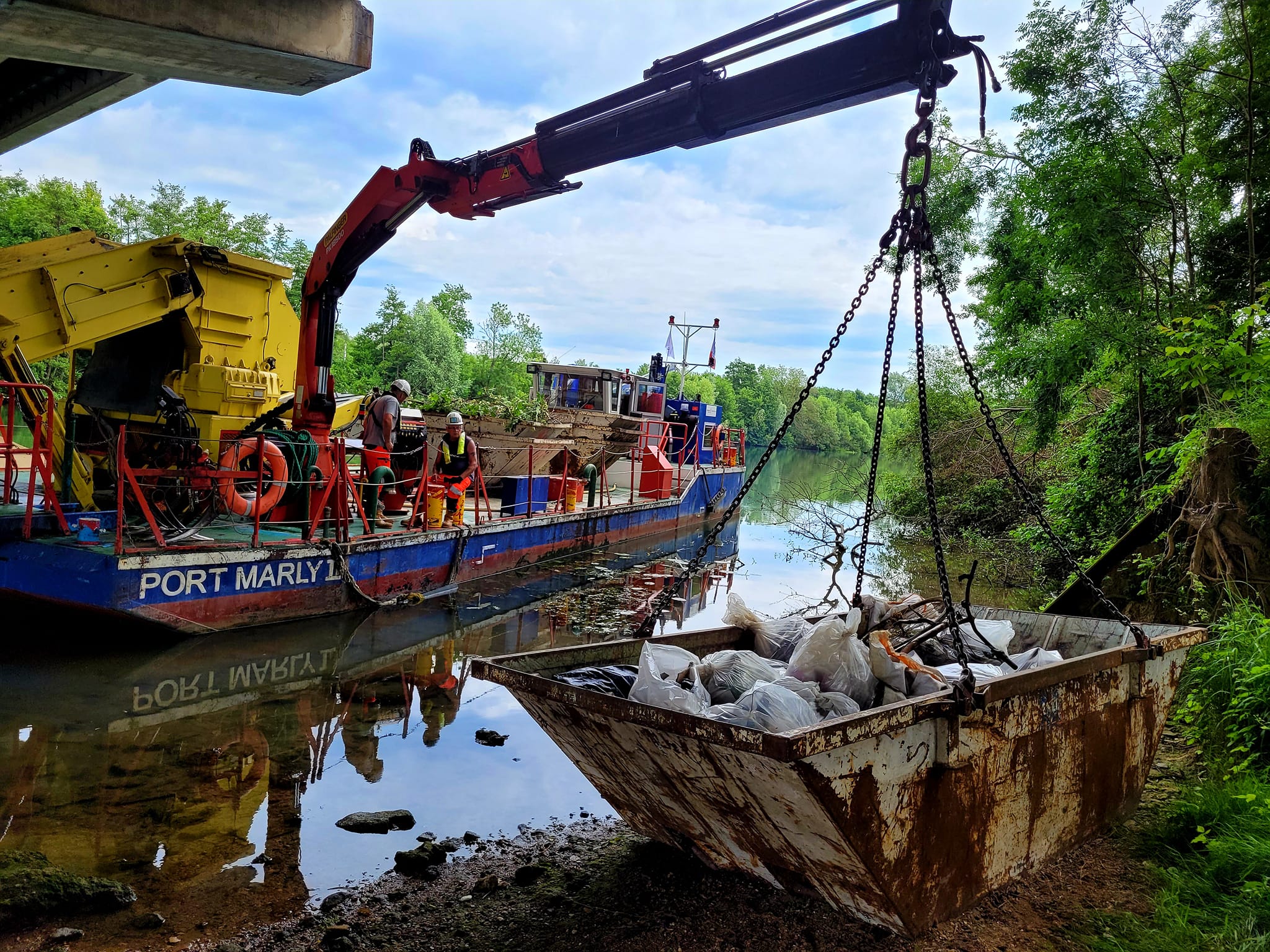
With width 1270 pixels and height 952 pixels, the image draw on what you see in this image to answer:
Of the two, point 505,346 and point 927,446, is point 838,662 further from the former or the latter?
point 505,346

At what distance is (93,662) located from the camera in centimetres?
755

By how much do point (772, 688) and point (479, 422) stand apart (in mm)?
13914

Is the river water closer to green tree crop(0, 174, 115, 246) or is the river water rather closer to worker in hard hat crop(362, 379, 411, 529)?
worker in hard hat crop(362, 379, 411, 529)

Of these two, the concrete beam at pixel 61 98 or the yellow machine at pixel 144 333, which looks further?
the yellow machine at pixel 144 333

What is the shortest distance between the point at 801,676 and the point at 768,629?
0.88 meters

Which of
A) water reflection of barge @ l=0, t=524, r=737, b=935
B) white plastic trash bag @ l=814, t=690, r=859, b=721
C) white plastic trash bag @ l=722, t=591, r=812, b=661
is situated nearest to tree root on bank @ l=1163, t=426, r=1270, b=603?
white plastic trash bag @ l=722, t=591, r=812, b=661

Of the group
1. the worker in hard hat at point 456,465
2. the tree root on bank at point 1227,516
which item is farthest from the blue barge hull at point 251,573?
the tree root on bank at point 1227,516

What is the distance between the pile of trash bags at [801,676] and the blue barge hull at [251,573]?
18.1ft

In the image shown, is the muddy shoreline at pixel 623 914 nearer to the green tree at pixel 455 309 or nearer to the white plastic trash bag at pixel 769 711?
the white plastic trash bag at pixel 769 711

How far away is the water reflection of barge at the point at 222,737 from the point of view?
4332mm

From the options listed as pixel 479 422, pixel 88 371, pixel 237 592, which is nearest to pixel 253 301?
pixel 88 371

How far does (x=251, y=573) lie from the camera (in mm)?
8562

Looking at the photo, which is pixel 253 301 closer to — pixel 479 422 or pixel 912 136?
pixel 479 422

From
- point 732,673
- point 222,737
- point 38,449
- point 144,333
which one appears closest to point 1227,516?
point 732,673
